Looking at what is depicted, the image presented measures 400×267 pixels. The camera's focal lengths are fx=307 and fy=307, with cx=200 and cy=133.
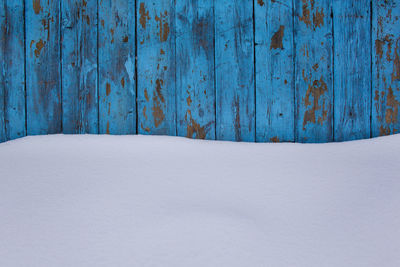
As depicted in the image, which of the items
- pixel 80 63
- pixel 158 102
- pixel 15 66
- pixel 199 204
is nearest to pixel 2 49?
pixel 15 66

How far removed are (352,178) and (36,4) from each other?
1574mm

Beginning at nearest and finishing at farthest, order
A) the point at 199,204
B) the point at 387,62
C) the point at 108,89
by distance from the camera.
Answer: the point at 199,204, the point at 387,62, the point at 108,89

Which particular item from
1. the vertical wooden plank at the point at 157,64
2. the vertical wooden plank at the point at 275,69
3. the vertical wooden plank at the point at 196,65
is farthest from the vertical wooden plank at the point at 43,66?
the vertical wooden plank at the point at 275,69

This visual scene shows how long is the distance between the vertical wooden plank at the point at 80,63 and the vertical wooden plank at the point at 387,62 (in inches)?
50.0

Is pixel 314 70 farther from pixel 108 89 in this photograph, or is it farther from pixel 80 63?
pixel 80 63

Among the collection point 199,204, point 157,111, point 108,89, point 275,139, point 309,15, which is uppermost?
point 309,15

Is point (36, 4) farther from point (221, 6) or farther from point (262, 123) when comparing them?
point (262, 123)

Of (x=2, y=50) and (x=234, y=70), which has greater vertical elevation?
(x=2, y=50)

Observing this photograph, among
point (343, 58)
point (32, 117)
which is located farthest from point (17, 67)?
point (343, 58)

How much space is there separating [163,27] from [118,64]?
0.27m

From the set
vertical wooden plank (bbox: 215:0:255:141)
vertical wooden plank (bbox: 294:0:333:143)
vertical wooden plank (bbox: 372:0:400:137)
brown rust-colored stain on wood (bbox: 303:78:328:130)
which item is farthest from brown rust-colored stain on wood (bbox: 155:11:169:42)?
vertical wooden plank (bbox: 372:0:400:137)

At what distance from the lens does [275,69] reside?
1375mm

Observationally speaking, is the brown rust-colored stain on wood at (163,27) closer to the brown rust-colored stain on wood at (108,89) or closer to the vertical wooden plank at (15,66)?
the brown rust-colored stain on wood at (108,89)

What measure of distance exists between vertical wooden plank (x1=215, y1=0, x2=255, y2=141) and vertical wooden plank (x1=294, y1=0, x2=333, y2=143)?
208 millimetres
